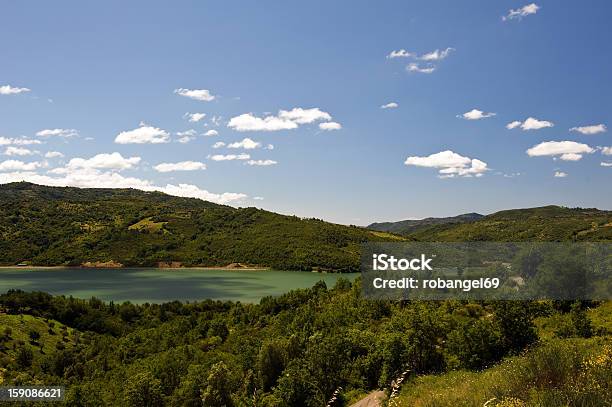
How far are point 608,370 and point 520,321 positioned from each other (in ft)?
67.3

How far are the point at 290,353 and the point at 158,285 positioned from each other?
128 meters

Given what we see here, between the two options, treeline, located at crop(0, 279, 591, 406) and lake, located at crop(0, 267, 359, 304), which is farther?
lake, located at crop(0, 267, 359, 304)

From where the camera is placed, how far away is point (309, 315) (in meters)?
71.8

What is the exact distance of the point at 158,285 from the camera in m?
162

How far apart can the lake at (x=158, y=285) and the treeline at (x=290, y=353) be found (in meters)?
38.7

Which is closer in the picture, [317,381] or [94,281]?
[317,381]

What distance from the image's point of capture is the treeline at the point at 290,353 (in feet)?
113

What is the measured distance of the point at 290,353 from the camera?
47.4m

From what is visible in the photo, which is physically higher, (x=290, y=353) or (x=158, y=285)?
(x=290, y=353)

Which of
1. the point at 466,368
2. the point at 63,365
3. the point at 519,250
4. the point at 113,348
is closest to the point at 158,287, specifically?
the point at 113,348

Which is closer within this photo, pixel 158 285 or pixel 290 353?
pixel 290 353

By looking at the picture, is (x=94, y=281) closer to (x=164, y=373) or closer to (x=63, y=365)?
(x=63, y=365)

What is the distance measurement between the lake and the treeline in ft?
127

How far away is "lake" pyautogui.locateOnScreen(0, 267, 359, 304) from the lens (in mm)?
138425
